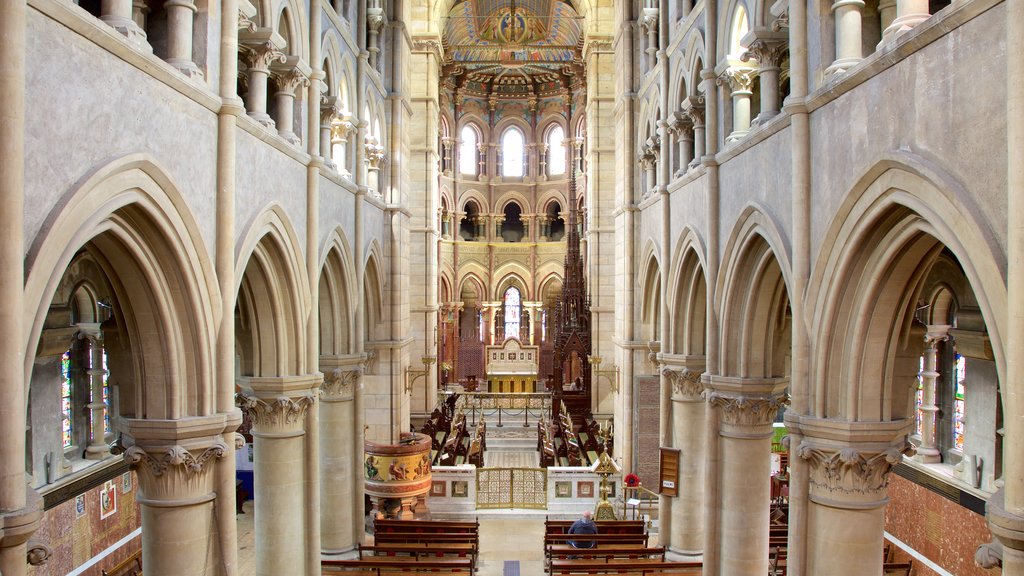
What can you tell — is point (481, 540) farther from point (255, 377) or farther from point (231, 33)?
point (231, 33)

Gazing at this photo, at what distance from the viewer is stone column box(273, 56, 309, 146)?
11922 millimetres

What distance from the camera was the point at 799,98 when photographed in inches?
351

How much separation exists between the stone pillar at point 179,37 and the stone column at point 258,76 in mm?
2237

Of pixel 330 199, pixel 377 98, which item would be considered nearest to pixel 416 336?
pixel 377 98

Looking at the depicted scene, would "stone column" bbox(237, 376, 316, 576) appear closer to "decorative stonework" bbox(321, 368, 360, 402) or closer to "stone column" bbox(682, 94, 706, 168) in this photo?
"decorative stonework" bbox(321, 368, 360, 402)

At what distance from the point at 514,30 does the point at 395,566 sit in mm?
26873

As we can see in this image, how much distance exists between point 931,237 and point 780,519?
12.2m

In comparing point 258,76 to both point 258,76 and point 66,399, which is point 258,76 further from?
point 66,399

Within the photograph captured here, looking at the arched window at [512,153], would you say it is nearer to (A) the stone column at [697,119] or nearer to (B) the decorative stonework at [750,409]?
(A) the stone column at [697,119]

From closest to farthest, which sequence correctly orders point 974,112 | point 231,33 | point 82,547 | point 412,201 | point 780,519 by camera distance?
1. point 974,112
2. point 231,33
3. point 82,547
4. point 780,519
5. point 412,201

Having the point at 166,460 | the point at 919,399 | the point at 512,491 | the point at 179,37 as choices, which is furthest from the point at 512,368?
the point at 179,37

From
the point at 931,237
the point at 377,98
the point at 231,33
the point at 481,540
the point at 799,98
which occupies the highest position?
the point at 377,98

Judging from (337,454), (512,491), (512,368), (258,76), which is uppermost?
(258,76)

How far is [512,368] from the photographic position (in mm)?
34844
